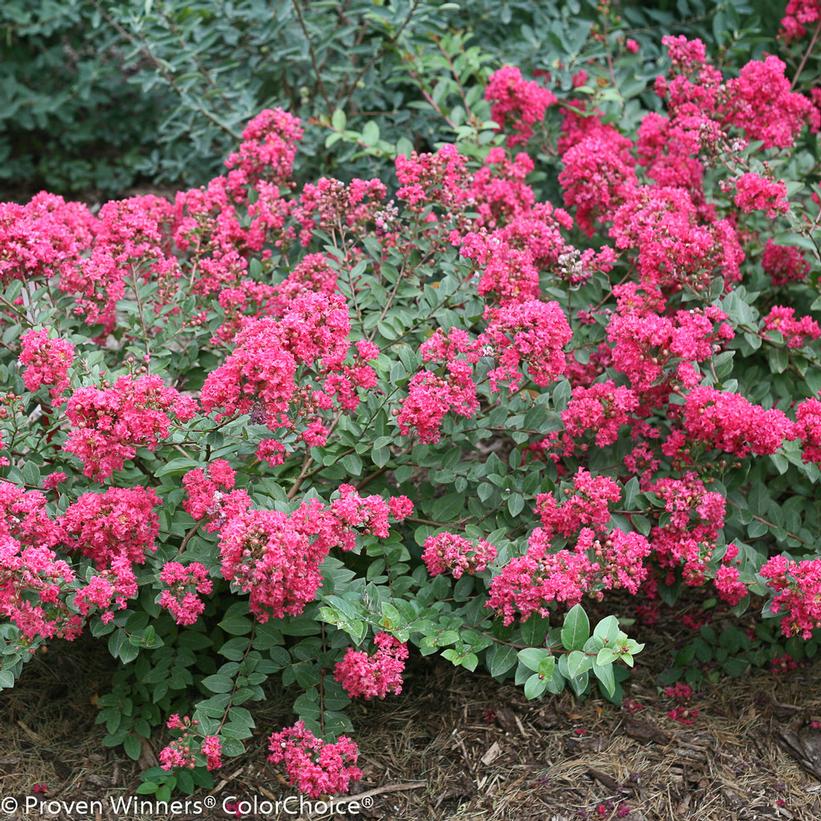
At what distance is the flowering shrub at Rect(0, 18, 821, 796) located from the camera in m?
2.29

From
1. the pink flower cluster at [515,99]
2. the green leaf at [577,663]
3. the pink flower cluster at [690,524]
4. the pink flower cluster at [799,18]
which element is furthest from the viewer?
the pink flower cluster at [799,18]

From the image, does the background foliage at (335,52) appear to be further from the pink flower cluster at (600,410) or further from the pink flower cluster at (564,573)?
the pink flower cluster at (564,573)

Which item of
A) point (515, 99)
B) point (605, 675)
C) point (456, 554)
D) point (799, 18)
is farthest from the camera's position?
point (799, 18)

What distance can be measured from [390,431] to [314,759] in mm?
884

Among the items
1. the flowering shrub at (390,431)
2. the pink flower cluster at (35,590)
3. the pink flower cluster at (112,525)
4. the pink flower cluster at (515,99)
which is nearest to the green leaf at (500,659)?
the flowering shrub at (390,431)

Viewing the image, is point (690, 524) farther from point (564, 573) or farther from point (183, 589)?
point (183, 589)

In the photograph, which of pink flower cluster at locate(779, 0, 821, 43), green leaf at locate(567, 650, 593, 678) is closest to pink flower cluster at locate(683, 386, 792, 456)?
green leaf at locate(567, 650, 593, 678)

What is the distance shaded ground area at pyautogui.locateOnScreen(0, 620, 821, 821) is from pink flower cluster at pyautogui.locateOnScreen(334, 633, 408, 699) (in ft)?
1.47

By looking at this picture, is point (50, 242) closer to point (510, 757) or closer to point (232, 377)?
point (232, 377)

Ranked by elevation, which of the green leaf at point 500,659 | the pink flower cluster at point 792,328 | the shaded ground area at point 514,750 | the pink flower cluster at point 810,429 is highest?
the pink flower cluster at point 792,328

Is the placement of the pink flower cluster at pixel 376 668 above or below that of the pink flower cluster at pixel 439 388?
below

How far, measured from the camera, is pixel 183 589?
2.33m

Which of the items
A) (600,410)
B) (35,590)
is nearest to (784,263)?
(600,410)

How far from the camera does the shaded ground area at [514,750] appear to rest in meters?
2.56
